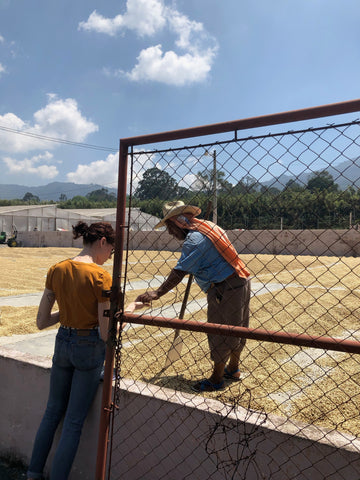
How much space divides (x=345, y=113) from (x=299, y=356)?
283 centimetres

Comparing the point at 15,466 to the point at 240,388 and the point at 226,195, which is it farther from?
the point at 226,195

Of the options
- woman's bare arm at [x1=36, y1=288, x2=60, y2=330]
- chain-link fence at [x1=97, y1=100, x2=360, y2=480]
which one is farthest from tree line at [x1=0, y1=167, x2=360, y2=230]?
woman's bare arm at [x1=36, y1=288, x2=60, y2=330]

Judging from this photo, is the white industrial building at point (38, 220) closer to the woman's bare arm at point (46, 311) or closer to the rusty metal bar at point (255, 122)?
the woman's bare arm at point (46, 311)

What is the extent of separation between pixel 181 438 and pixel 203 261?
3.71ft

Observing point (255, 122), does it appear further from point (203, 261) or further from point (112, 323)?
point (112, 323)

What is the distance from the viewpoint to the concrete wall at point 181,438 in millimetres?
1772

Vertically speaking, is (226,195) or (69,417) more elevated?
(226,195)

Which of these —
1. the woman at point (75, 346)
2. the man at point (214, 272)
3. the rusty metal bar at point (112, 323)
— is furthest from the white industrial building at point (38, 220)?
the rusty metal bar at point (112, 323)

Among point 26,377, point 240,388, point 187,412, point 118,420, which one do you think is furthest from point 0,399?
point 240,388

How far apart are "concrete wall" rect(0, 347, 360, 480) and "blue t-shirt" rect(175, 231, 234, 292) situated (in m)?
0.81

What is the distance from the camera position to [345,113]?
1.59 meters

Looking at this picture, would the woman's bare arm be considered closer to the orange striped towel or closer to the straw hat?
the straw hat

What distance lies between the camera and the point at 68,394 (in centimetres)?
231

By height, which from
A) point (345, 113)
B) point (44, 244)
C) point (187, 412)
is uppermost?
point (345, 113)
